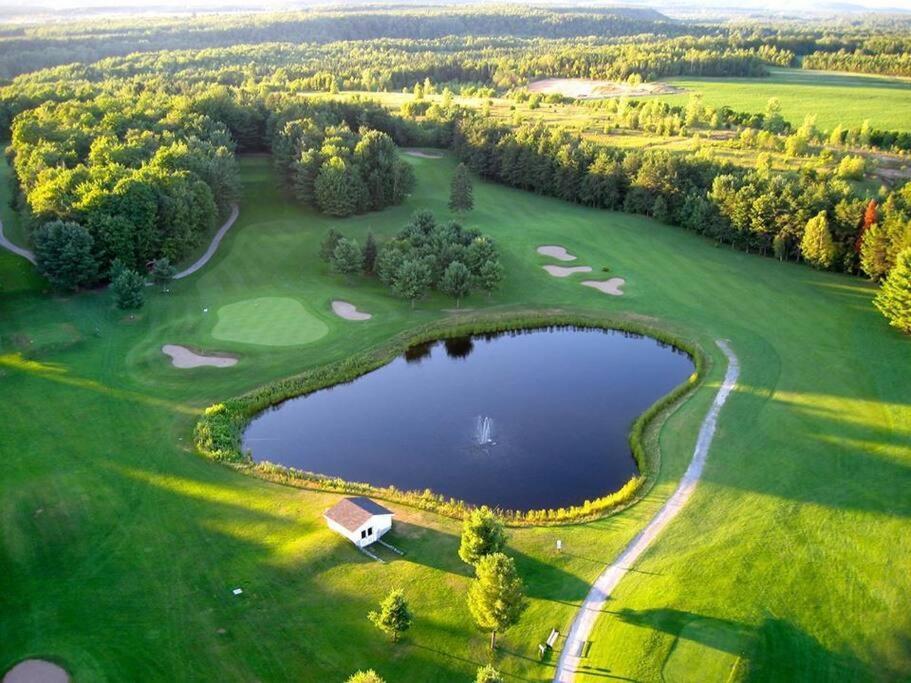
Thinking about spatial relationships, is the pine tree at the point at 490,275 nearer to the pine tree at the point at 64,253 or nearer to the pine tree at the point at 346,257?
the pine tree at the point at 346,257

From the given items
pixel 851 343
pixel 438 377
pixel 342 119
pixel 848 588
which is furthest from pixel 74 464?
pixel 342 119

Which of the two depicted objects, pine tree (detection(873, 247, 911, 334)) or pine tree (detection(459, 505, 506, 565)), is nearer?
pine tree (detection(459, 505, 506, 565))

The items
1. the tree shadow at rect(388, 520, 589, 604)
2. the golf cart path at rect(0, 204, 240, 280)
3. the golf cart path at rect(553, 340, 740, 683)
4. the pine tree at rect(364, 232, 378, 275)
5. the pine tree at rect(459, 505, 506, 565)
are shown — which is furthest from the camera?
the pine tree at rect(364, 232, 378, 275)

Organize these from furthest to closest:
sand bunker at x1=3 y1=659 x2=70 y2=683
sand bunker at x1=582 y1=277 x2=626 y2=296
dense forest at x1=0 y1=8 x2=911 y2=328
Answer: sand bunker at x1=582 y1=277 x2=626 y2=296 < dense forest at x1=0 y1=8 x2=911 y2=328 < sand bunker at x1=3 y1=659 x2=70 y2=683

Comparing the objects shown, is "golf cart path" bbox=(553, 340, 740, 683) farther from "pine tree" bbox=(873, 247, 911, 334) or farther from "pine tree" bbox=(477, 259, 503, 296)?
"pine tree" bbox=(477, 259, 503, 296)

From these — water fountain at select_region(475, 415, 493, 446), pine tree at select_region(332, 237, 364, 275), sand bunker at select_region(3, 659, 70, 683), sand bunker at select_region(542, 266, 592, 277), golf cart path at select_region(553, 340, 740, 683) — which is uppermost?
pine tree at select_region(332, 237, 364, 275)

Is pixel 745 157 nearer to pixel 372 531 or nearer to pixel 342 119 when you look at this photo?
pixel 342 119

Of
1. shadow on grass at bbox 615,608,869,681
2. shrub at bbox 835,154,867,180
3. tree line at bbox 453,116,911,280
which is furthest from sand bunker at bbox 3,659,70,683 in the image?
shrub at bbox 835,154,867,180
